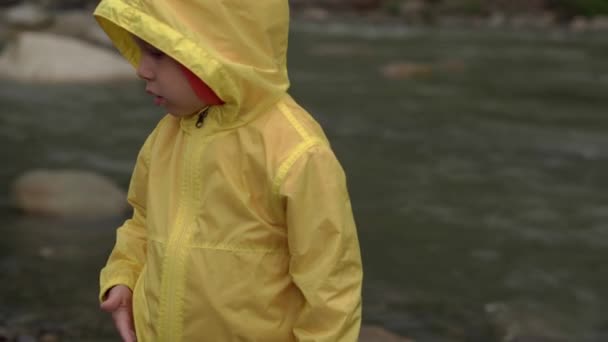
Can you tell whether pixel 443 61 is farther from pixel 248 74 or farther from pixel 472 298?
pixel 248 74

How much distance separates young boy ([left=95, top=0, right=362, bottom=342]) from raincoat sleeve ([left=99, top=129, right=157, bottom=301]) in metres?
0.15

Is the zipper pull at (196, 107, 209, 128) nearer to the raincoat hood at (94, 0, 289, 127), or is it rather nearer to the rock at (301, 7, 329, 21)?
the raincoat hood at (94, 0, 289, 127)

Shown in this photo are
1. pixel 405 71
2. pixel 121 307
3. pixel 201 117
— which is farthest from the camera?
pixel 405 71

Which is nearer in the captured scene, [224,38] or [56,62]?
[224,38]

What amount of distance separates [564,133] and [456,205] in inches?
108

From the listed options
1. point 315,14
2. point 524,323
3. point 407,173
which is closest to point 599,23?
point 315,14

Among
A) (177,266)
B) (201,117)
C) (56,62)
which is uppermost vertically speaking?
(201,117)

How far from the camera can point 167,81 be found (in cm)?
192

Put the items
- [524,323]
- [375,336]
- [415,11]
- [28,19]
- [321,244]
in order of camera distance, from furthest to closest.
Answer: [415,11] → [28,19] → [524,323] → [375,336] → [321,244]

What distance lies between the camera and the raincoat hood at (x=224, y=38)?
1.83m

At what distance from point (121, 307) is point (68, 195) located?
3.66 m

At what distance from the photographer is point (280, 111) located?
1922mm

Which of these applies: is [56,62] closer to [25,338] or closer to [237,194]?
[25,338]

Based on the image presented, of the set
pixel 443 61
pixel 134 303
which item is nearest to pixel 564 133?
pixel 443 61
